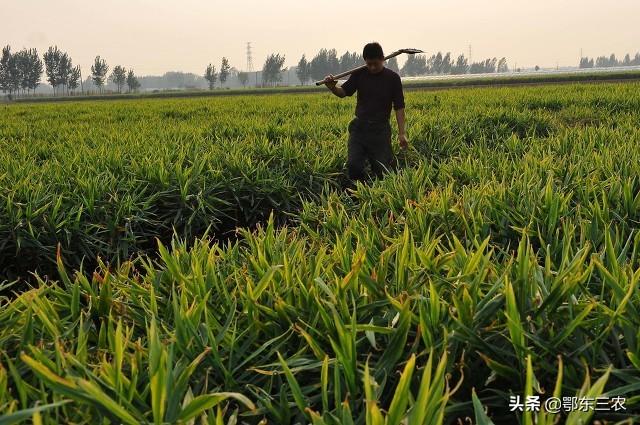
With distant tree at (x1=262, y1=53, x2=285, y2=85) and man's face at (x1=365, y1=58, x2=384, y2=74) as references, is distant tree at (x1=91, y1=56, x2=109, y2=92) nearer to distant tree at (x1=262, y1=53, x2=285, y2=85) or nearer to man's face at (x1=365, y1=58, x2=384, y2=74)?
distant tree at (x1=262, y1=53, x2=285, y2=85)

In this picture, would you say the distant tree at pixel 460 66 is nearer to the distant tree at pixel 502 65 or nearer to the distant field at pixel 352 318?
the distant tree at pixel 502 65

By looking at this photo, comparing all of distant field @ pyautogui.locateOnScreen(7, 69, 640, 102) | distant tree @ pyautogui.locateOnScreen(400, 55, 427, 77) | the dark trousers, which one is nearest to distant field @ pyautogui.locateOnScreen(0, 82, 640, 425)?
the dark trousers

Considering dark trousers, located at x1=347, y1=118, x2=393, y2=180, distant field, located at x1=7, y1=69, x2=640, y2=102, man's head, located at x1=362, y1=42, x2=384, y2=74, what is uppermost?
distant field, located at x1=7, y1=69, x2=640, y2=102

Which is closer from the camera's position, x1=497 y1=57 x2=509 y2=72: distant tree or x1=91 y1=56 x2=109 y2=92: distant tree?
x1=91 y1=56 x2=109 y2=92: distant tree

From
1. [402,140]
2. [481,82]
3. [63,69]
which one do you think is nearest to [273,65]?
[63,69]

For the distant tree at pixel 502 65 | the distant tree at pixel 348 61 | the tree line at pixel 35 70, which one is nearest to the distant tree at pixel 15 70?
the tree line at pixel 35 70

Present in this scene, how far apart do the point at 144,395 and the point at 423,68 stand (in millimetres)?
150873

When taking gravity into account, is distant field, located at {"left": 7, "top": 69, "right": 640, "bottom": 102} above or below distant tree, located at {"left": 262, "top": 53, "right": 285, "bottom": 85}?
below

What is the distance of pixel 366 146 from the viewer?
5.02m

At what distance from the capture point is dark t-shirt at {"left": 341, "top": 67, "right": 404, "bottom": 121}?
489 centimetres

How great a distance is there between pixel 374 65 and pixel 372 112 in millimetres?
446

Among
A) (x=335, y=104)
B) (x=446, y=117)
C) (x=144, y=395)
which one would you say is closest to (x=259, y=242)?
(x=144, y=395)

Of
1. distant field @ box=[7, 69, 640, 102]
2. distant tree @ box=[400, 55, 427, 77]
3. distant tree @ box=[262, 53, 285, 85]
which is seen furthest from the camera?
distant tree @ box=[400, 55, 427, 77]

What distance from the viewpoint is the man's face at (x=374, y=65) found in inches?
187
